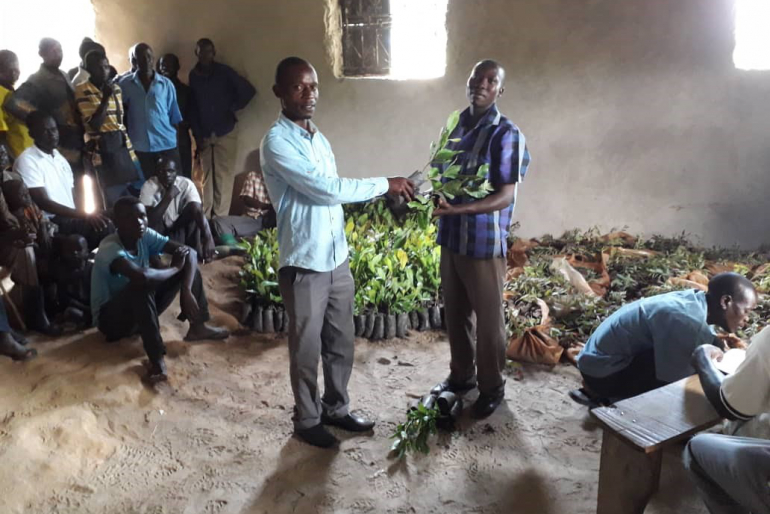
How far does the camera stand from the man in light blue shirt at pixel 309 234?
2.61m

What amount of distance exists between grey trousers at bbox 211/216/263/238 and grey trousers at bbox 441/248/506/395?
3056 mm

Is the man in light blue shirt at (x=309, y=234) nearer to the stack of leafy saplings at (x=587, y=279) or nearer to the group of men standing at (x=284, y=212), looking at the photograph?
the group of men standing at (x=284, y=212)

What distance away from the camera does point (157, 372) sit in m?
3.62

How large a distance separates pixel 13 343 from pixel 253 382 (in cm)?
152

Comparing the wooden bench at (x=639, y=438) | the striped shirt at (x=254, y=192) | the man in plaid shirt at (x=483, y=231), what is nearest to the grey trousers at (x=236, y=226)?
the striped shirt at (x=254, y=192)

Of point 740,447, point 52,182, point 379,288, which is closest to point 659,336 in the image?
point 740,447

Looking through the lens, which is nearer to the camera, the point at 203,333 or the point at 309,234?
the point at 309,234

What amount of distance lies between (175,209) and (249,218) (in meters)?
1.16

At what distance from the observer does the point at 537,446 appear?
10.2 feet

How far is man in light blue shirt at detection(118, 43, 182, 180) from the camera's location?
5.50m

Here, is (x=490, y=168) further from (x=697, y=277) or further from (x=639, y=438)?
(x=697, y=277)

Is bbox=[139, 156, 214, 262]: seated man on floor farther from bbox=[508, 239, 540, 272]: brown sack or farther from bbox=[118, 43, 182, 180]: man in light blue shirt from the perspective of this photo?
bbox=[508, 239, 540, 272]: brown sack

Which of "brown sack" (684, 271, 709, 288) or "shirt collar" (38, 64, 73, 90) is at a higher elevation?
"shirt collar" (38, 64, 73, 90)

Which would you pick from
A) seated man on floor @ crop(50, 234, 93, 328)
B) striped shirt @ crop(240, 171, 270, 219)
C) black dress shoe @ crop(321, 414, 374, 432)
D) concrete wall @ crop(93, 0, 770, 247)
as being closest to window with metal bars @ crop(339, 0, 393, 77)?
concrete wall @ crop(93, 0, 770, 247)
